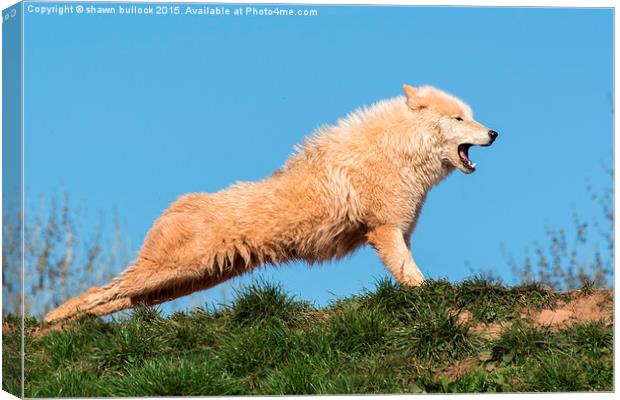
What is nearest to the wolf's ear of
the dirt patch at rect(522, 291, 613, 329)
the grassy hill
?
the grassy hill

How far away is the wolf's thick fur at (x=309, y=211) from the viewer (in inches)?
408

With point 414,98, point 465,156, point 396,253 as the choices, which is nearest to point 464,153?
point 465,156

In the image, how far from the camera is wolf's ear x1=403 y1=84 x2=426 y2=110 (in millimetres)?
10406

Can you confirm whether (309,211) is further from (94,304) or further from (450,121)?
(94,304)

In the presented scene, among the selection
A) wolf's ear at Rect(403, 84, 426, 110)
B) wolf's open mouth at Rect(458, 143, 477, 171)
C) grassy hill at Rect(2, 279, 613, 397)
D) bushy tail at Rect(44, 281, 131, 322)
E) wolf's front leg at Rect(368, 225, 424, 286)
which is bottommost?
grassy hill at Rect(2, 279, 613, 397)

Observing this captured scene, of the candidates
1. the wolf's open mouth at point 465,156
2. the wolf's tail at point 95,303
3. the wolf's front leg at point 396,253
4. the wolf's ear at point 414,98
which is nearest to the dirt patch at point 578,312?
the wolf's front leg at point 396,253

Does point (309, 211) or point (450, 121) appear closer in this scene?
point (309, 211)

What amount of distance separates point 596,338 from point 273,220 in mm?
3124

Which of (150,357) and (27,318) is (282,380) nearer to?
(150,357)

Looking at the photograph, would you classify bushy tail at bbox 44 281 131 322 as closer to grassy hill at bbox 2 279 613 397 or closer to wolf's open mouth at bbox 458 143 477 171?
grassy hill at bbox 2 279 613 397

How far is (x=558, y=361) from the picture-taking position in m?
8.69

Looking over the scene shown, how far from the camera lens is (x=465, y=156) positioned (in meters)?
10.7

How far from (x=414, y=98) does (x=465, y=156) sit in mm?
763

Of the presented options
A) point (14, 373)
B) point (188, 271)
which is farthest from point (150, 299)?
point (14, 373)
